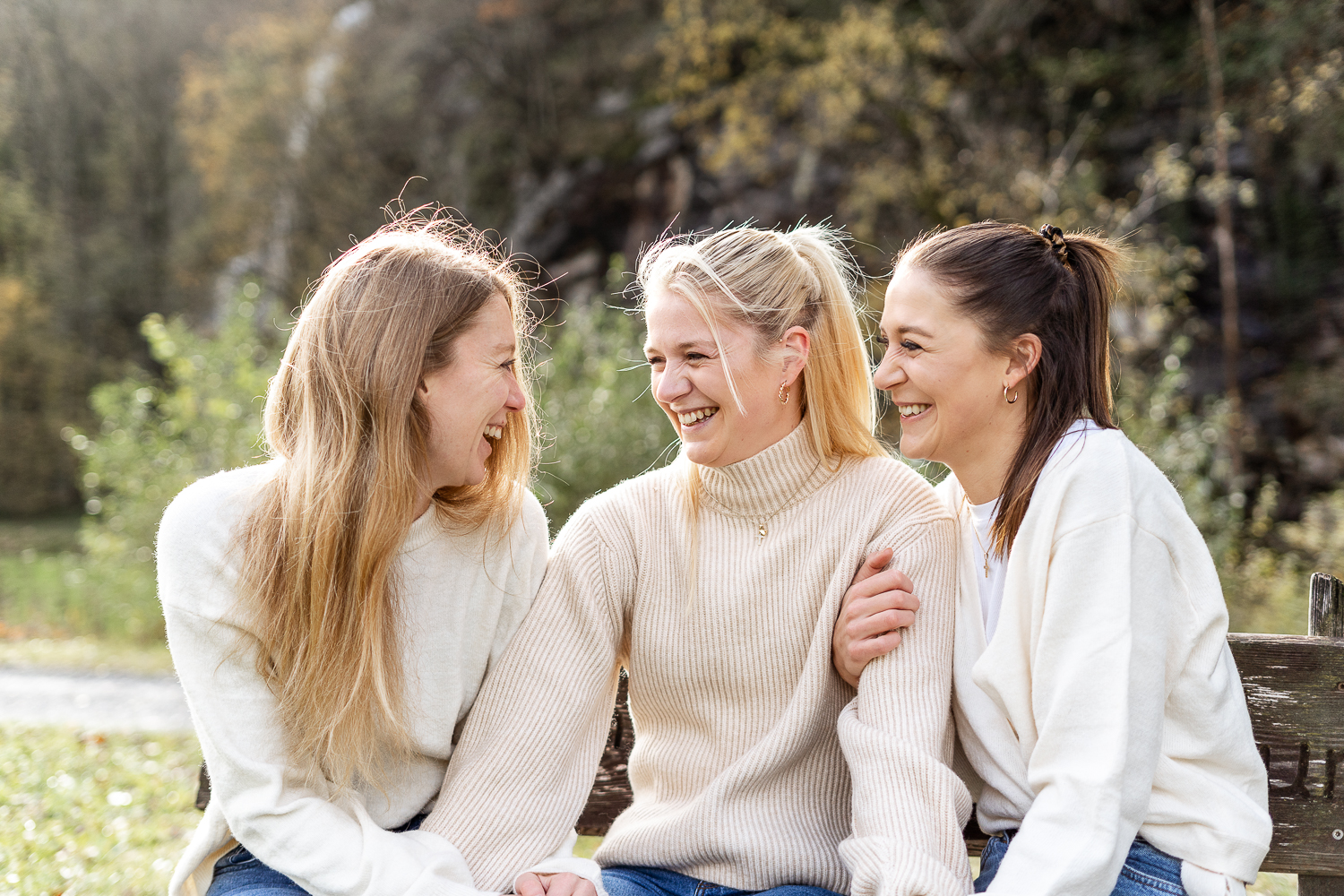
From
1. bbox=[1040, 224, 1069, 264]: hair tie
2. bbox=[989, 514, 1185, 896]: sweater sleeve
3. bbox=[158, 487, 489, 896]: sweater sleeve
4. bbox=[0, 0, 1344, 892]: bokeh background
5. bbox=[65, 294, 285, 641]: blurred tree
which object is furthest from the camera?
bbox=[0, 0, 1344, 892]: bokeh background

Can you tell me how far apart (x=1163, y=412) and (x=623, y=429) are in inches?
141

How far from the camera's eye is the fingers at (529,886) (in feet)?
6.04

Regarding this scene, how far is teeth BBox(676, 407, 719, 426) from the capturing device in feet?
6.78

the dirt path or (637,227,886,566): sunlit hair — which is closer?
(637,227,886,566): sunlit hair

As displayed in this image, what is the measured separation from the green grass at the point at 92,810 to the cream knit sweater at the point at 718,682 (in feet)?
5.97


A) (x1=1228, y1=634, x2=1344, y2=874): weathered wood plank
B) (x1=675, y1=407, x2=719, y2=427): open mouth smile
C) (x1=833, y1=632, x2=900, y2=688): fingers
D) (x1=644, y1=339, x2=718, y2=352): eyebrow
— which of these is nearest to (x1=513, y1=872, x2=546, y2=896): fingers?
(x1=833, y1=632, x2=900, y2=688): fingers

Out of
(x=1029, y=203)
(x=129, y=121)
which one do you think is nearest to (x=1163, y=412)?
(x=1029, y=203)

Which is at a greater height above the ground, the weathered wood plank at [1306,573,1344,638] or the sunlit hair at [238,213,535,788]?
the sunlit hair at [238,213,535,788]

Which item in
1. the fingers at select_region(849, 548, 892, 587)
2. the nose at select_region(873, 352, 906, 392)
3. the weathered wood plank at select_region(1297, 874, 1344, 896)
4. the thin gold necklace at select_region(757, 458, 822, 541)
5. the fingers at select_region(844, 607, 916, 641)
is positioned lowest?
the weathered wood plank at select_region(1297, 874, 1344, 896)

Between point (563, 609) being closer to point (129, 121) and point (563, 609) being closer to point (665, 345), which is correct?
point (665, 345)

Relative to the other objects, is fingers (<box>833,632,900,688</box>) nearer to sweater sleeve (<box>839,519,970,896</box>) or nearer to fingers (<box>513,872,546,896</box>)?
sweater sleeve (<box>839,519,970,896</box>)

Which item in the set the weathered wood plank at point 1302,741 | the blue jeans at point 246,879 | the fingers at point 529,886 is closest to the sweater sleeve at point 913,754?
the fingers at point 529,886

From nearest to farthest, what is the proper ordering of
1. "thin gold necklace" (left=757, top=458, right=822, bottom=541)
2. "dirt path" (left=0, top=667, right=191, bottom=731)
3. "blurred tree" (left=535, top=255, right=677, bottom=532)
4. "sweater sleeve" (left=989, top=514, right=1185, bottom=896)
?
"sweater sleeve" (left=989, top=514, right=1185, bottom=896) → "thin gold necklace" (left=757, top=458, right=822, bottom=541) → "blurred tree" (left=535, top=255, right=677, bottom=532) → "dirt path" (left=0, top=667, right=191, bottom=731)

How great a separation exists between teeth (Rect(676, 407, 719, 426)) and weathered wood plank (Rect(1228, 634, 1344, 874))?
114cm
